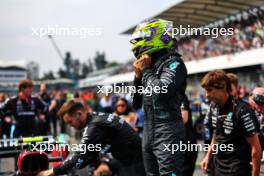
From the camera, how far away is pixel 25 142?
5094 millimetres

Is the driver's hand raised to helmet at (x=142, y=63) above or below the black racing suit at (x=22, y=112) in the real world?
above

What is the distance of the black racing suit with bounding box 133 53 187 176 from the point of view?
302 centimetres

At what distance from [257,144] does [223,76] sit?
537mm

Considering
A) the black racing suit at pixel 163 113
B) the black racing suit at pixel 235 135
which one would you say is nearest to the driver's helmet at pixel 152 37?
the black racing suit at pixel 163 113

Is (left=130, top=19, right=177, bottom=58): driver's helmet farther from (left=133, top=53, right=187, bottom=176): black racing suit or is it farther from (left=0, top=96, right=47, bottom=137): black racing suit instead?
(left=0, top=96, right=47, bottom=137): black racing suit

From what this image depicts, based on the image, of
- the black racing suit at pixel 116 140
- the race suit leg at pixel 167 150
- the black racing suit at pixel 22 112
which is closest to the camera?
the race suit leg at pixel 167 150

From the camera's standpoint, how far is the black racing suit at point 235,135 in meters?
3.34

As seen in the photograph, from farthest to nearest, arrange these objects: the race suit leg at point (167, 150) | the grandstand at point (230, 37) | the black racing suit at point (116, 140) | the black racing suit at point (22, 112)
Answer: the grandstand at point (230, 37)
the black racing suit at point (22, 112)
the black racing suit at point (116, 140)
the race suit leg at point (167, 150)

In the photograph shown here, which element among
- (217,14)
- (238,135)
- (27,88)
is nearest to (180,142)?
(238,135)

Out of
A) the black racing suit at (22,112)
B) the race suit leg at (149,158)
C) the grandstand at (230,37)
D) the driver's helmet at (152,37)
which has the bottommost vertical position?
the race suit leg at (149,158)

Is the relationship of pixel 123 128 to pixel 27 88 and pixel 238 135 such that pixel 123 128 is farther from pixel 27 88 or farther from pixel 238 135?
pixel 27 88

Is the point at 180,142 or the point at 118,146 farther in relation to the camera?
the point at 118,146

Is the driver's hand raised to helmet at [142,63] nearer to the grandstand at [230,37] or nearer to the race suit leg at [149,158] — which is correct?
→ the race suit leg at [149,158]

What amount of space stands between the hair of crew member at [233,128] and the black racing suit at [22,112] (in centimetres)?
506
